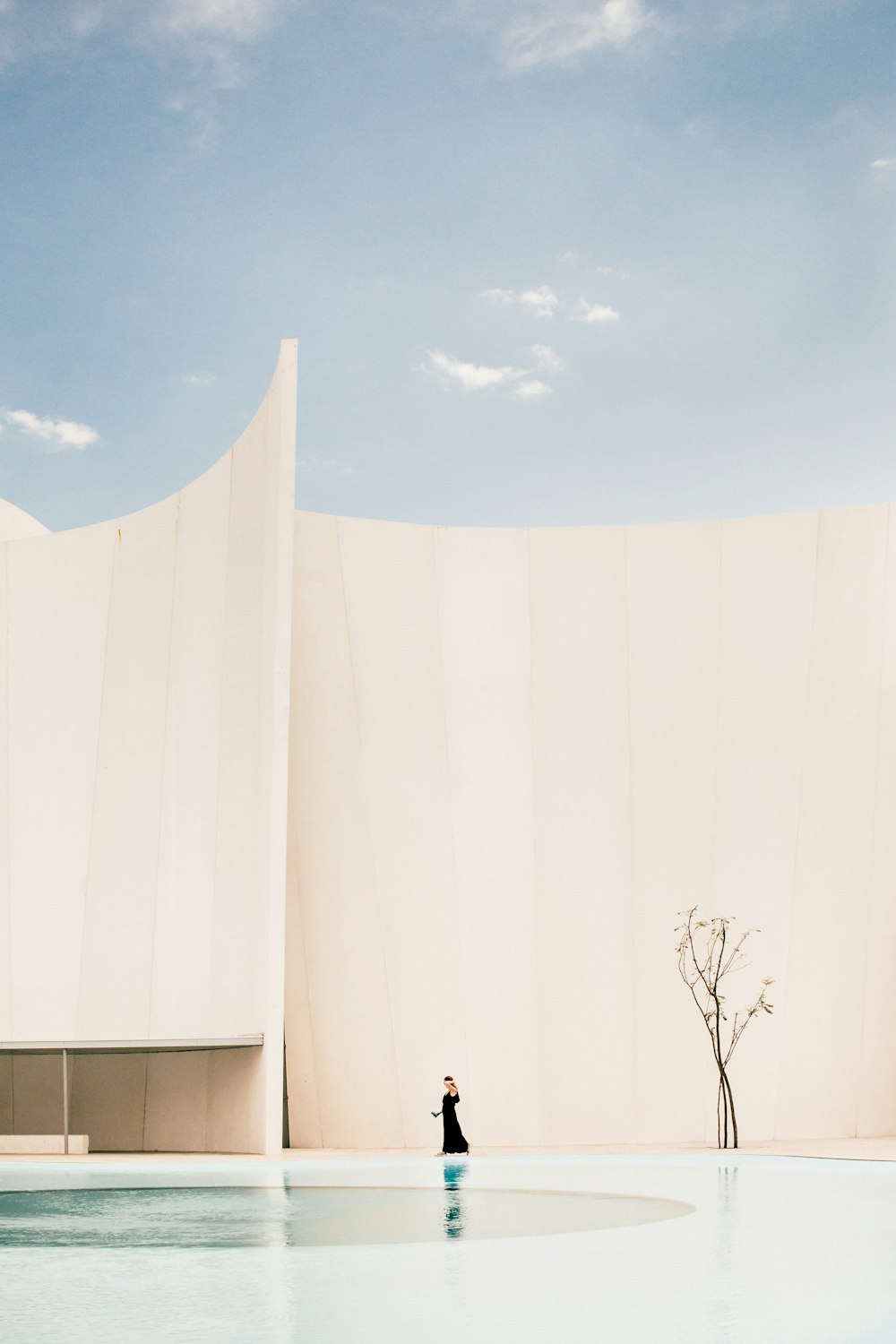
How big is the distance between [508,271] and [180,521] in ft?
60.6

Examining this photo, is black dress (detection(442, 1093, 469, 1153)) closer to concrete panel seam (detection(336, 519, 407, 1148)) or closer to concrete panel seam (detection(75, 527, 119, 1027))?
concrete panel seam (detection(336, 519, 407, 1148))

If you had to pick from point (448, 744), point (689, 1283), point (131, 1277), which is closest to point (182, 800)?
point (448, 744)

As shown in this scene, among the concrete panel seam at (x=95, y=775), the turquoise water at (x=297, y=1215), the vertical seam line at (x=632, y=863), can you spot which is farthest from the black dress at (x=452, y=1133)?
the concrete panel seam at (x=95, y=775)

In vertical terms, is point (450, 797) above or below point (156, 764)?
below

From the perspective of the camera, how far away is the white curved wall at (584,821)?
16.5 m

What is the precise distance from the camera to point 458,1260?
6773 millimetres

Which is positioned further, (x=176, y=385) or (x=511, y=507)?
(x=176, y=385)

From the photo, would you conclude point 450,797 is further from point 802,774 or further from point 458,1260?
point 458,1260

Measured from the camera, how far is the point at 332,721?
17.4 metres

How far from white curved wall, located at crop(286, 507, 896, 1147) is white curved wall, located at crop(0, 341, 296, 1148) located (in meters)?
1.48

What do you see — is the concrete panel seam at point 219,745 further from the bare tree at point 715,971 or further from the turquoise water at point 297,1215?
the bare tree at point 715,971

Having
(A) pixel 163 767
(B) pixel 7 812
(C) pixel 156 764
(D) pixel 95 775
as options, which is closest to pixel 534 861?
(A) pixel 163 767

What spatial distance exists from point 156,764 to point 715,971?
24.2 ft

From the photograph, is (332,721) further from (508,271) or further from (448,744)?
(508,271)
